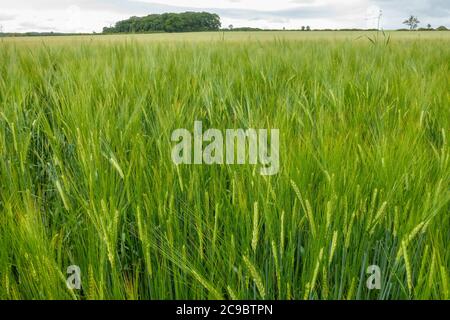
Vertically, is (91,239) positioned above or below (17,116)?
below

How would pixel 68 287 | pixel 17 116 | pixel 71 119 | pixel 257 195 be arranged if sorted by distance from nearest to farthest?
pixel 68 287, pixel 257 195, pixel 71 119, pixel 17 116

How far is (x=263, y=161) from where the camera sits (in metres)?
0.66

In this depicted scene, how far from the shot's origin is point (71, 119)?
0.99m

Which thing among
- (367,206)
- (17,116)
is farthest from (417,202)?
(17,116)

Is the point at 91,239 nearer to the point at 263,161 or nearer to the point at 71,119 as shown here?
the point at 263,161

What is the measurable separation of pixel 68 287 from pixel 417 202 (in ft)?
1.64

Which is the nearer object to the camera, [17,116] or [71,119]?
[71,119]

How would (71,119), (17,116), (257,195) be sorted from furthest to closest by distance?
(17,116) → (71,119) → (257,195)

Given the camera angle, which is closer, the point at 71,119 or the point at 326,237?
the point at 326,237

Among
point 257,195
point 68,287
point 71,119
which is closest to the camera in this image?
point 68,287
